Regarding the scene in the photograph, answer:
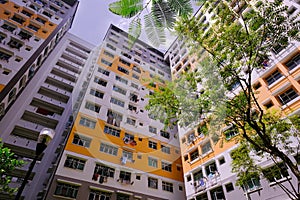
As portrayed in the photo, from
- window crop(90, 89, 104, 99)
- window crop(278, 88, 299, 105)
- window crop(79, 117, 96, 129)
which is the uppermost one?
window crop(90, 89, 104, 99)

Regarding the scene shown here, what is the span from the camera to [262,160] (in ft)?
35.0

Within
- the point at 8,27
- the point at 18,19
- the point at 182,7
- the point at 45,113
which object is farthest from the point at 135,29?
the point at 18,19

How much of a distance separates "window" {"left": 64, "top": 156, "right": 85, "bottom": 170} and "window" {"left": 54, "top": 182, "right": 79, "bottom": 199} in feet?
3.97

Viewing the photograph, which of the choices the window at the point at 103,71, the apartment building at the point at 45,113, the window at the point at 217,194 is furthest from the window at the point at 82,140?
the window at the point at 217,194

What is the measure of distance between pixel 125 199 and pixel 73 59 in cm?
1907

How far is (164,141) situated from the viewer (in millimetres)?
17969

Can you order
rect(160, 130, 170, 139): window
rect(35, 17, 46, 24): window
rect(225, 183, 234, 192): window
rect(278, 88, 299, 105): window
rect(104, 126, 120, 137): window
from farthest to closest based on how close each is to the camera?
rect(35, 17, 46, 24): window, rect(160, 130, 170, 139): window, rect(104, 126, 120, 137): window, rect(225, 183, 234, 192): window, rect(278, 88, 299, 105): window

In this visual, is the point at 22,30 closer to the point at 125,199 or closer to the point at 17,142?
the point at 17,142

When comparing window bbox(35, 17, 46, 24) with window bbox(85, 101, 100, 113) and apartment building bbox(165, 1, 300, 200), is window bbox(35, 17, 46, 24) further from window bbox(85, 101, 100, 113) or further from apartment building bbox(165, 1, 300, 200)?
apartment building bbox(165, 1, 300, 200)

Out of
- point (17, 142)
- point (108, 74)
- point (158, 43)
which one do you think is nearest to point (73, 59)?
point (108, 74)

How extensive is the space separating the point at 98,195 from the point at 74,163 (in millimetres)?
2762

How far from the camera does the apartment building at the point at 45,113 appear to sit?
14.0 m

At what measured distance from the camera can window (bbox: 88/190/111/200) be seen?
40.5ft

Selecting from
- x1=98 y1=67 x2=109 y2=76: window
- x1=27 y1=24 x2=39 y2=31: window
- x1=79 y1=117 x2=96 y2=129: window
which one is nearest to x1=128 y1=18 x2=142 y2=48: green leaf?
x1=79 y1=117 x2=96 y2=129: window
